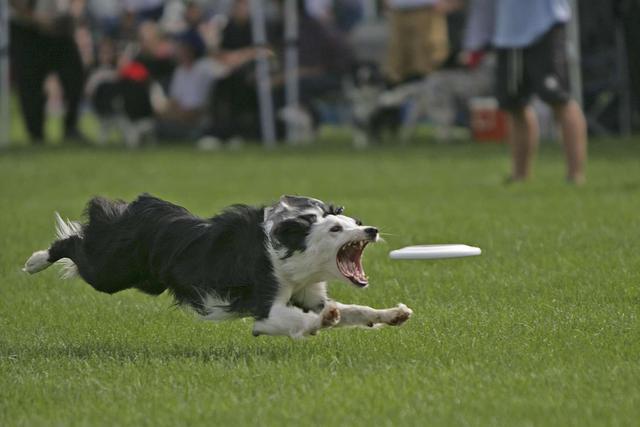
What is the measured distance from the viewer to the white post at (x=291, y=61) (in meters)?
19.0

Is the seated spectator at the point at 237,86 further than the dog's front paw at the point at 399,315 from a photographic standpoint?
Yes

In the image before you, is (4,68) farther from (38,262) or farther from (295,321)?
(295,321)

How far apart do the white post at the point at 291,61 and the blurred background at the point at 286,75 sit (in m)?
0.02

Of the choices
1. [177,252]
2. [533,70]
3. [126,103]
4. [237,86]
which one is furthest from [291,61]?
[177,252]

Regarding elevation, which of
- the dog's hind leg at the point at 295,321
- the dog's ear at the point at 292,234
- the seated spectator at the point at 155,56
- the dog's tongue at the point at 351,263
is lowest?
the seated spectator at the point at 155,56

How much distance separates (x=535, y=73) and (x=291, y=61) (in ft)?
25.8

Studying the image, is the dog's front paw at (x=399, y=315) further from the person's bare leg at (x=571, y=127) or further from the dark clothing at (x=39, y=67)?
the dark clothing at (x=39, y=67)

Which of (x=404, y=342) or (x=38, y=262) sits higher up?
(x=38, y=262)

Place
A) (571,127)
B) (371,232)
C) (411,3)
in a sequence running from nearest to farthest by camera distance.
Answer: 1. (371,232)
2. (571,127)
3. (411,3)

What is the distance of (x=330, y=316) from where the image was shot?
17.2ft

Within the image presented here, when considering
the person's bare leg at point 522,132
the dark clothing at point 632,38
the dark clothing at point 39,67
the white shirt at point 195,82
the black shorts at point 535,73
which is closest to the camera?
the black shorts at point 535,73

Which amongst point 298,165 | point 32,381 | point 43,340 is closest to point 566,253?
point 43,340

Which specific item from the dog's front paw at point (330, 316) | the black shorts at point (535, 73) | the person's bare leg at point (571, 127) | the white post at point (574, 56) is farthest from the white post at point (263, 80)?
the dog's front paw at point (330, 316)

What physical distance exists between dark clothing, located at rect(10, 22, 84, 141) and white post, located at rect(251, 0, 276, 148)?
9.02ft
